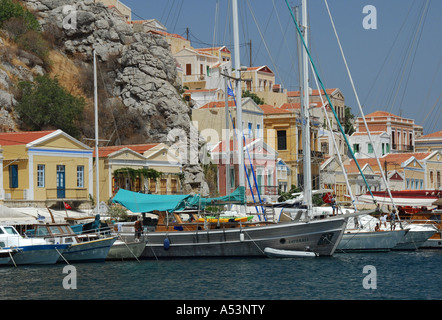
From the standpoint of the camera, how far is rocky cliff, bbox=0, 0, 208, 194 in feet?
241

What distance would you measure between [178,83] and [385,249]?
38.9 m

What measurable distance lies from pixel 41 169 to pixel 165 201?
14.8 m

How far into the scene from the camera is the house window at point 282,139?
7850 centimetres

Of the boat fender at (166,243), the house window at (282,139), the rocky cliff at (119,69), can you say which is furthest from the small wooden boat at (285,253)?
the house window at (282,139)

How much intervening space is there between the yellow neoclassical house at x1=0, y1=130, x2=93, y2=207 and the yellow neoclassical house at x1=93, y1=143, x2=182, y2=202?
2508 millimetres

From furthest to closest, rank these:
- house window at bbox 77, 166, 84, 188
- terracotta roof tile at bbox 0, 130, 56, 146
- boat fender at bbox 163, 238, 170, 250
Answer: house window at bbox 77, 166, 84, 188 < terracotta roof tile at bbox 0, 130, 56, 146 < boat fender at bbox 163, 238, 170, 250

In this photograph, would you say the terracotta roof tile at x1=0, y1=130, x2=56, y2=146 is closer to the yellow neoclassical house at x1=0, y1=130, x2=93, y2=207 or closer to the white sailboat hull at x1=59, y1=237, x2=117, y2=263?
the yellow neoclassical house at x1=0, y1=130, x2=93, y2=207

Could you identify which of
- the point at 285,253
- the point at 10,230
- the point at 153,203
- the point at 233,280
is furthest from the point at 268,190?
the point at 233,280

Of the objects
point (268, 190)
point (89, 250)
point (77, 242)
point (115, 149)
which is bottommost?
point (89, 250)

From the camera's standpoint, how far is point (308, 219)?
4078cm

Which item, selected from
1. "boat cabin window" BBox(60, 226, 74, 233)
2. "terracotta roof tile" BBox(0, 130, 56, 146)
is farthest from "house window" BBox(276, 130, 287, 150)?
"boat cabin window" BBox(60, 226, 74, 233)

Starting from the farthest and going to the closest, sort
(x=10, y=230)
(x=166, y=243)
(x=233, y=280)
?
(x=166, y=243) < (x=10, y=230) < (x=233, y=280)

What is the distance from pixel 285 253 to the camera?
4088 centimetres
